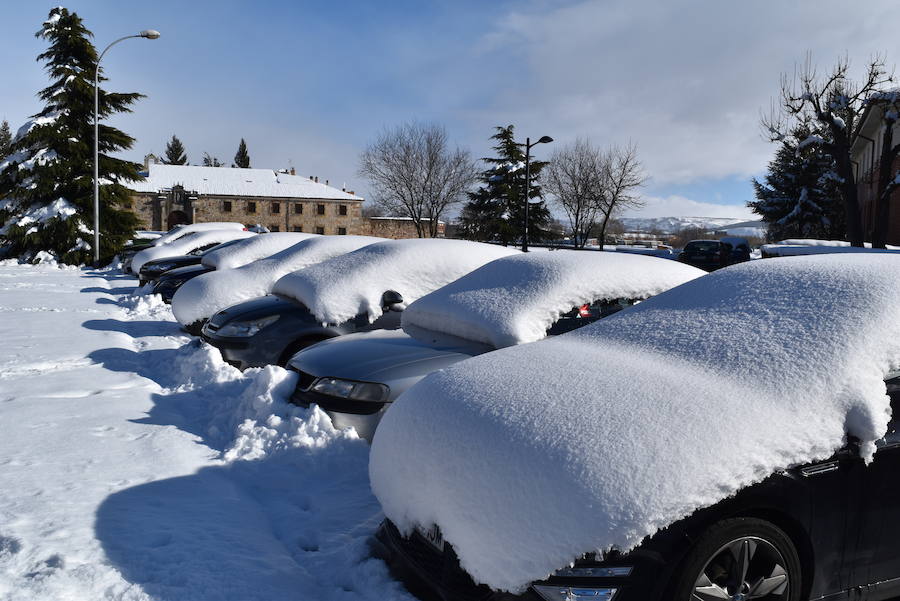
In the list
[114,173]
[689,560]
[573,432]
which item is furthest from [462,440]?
[114,173]

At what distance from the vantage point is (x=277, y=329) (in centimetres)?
596

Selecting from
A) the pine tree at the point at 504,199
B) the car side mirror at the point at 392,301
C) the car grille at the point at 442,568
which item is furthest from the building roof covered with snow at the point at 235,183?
the car grille at the point at 442,568

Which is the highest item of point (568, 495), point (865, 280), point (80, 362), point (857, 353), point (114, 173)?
point (114, 173)

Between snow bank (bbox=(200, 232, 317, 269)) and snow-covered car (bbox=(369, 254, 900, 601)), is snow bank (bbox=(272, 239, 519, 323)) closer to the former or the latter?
snow-covered car (bbox=(369, 254, 900, 601))

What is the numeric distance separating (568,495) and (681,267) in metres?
3.17

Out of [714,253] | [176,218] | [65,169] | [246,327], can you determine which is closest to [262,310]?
[246,327]

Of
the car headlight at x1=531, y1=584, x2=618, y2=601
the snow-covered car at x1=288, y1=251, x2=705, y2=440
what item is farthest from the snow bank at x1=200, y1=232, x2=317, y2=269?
the car headlight at x1=531, y1=584, x2=618, y2=601

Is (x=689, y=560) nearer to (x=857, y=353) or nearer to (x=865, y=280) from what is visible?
(x=857, y=353)

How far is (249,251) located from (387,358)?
7.18 m

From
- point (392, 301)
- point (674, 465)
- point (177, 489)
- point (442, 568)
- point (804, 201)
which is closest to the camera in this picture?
point (674, 465)

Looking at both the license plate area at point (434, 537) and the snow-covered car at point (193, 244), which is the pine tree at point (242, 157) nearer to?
the snow-covered car at point (193, 244)

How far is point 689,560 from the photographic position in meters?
2.05

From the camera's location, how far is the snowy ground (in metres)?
2.58

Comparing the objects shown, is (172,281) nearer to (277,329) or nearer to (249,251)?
(249,251)
